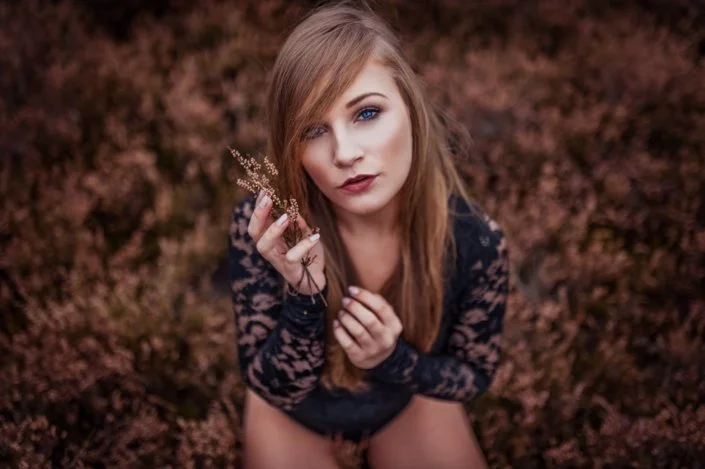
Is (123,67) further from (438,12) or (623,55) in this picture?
(623,55)

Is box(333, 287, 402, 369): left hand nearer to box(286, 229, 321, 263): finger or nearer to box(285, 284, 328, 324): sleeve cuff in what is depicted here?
box(285, 284, 328, 324): sleeve cuff

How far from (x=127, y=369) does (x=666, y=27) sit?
559 cm

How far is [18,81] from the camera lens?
5.57 meters

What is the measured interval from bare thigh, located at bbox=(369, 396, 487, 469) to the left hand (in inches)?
27.2

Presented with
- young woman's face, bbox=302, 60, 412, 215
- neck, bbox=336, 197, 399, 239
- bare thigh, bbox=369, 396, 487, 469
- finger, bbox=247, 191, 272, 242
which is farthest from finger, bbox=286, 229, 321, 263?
bare thigh, bbox=369, 396, 487, 469

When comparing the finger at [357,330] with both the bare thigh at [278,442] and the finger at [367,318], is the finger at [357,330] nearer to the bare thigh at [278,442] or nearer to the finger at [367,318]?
the finger at [367,318]

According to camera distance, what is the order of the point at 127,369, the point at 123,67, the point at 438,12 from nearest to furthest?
the point at 127,369 < the point at 123,67 < the point at 438,12

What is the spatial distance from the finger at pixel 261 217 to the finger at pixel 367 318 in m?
0.39

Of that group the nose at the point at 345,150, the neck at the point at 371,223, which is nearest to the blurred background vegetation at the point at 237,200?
the nose at the point at 345,150

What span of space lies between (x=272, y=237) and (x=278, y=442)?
1.09 metres

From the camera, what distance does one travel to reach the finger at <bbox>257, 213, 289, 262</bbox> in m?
1.92

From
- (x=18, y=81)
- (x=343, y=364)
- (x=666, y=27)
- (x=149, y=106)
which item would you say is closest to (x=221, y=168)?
(x=149, y=106)

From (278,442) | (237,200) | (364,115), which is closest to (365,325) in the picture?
(364,115)

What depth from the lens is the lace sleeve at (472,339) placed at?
2416 mm
